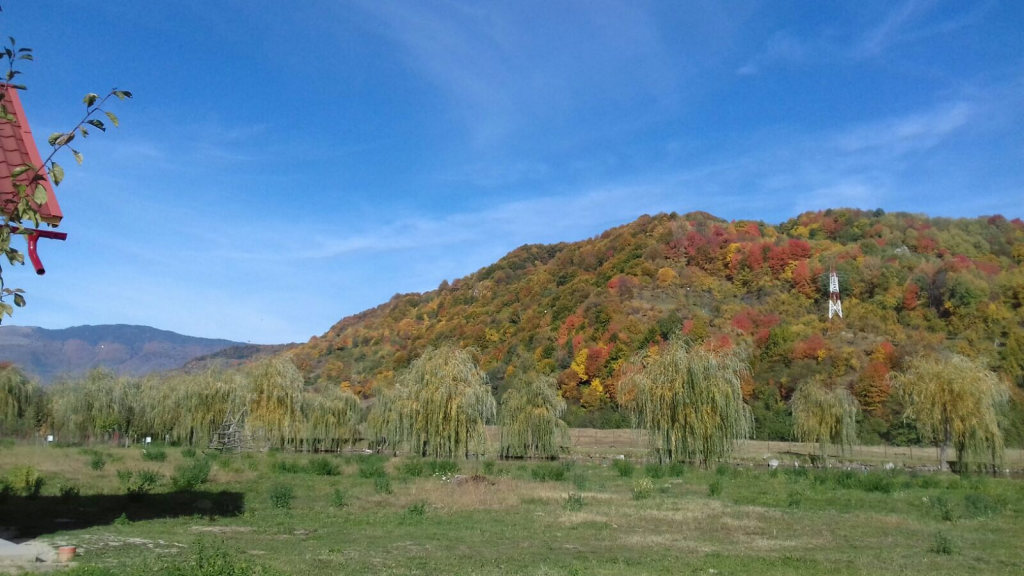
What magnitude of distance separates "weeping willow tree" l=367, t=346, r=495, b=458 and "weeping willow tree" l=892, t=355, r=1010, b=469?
2193 centimetres

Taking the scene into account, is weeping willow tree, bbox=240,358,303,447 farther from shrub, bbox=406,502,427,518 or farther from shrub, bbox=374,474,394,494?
shrub, bbox=406,502,427,518

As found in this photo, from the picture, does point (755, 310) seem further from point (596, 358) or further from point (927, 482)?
point (927, 482)

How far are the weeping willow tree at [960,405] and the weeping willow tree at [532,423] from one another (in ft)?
64.3

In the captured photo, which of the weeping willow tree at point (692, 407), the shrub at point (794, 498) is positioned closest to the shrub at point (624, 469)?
the weeping willow tree at point (692, 407)

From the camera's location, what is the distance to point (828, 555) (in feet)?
39.0

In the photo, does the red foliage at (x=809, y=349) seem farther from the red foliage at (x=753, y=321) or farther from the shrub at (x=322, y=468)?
the shrub at (x=322, y=468)

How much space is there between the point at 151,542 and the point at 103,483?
11.3 meters

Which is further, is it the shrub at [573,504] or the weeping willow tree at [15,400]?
the weeping willow tree at [15,400]

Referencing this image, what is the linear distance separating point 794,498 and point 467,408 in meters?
15.0

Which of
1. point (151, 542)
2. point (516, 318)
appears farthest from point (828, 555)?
point (516, 318)

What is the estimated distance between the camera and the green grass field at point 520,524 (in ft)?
34.9

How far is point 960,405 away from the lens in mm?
33594

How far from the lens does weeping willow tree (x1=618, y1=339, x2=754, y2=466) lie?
2941 cm

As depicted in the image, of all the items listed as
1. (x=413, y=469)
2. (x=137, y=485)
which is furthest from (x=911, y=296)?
(x=137, y=485)
